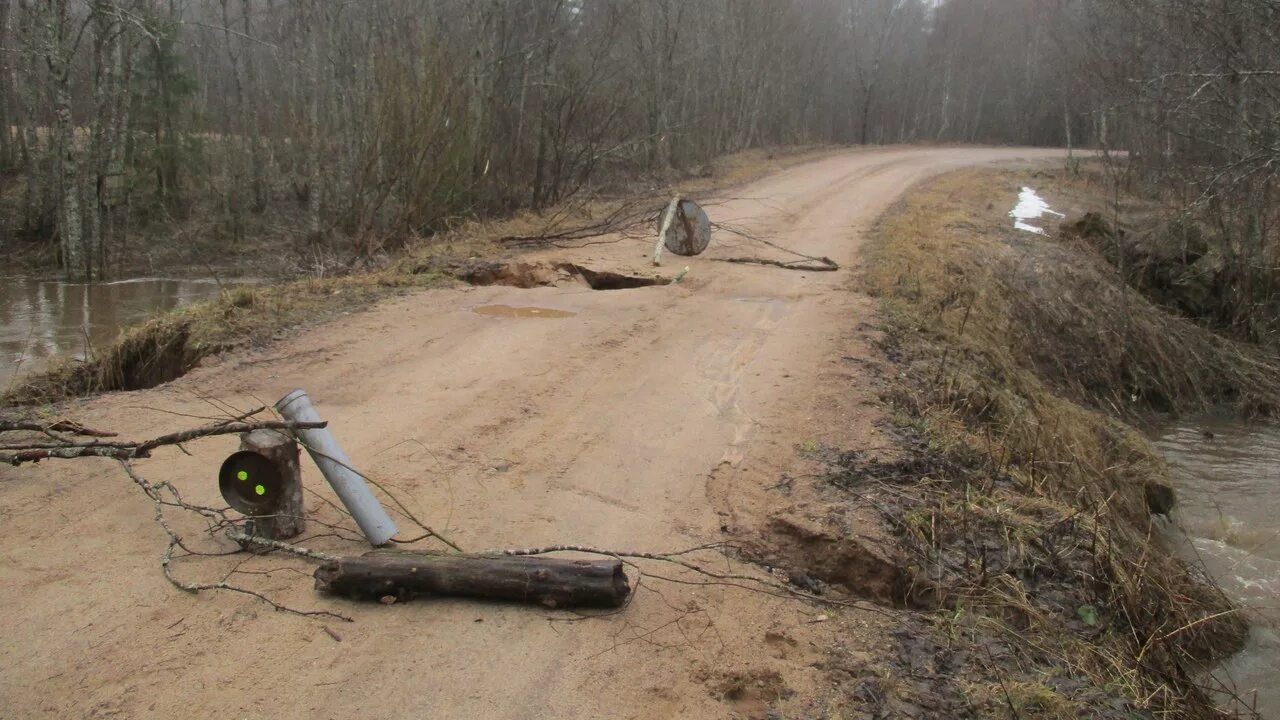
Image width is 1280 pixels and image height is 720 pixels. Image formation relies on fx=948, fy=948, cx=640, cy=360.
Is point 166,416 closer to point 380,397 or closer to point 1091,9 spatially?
point 380,397

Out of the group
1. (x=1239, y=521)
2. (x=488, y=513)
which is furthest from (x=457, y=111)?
(x=1239, y=521)

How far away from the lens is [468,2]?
816 inches

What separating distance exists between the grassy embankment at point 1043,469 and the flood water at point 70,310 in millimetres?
8721

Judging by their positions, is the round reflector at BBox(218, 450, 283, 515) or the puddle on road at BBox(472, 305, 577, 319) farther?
the puddle on road at BBox(472, 305, 577, 319)

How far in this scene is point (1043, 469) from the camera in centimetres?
664

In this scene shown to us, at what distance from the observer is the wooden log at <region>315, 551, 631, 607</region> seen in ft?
13.1

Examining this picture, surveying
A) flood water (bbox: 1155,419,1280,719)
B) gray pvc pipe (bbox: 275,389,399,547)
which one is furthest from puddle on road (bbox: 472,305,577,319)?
flood water (bbox: 1155,419,1280,719)

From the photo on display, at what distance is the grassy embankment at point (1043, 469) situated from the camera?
163 inches

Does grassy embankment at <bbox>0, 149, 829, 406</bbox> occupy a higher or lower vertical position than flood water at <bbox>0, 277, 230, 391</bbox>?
higher

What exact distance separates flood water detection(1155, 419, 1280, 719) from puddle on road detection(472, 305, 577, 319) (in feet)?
18.4

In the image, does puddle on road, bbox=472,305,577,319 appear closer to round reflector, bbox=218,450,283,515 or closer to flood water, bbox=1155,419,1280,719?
round reflector, bbox=218,450,283,515

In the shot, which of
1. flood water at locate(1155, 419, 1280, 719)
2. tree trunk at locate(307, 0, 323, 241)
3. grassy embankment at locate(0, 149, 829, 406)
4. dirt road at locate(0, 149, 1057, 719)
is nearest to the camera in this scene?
dirt road at locate(0, 149, 1057, 719)

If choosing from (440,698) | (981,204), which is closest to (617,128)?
(981,204)

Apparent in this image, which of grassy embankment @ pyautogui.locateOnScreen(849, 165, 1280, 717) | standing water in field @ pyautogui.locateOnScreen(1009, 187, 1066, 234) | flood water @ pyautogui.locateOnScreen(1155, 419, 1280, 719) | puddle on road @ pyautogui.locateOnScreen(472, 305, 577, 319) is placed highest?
standing water in field @ pyautogui.locateOnScreen(1009, 187, 1066, 234)
